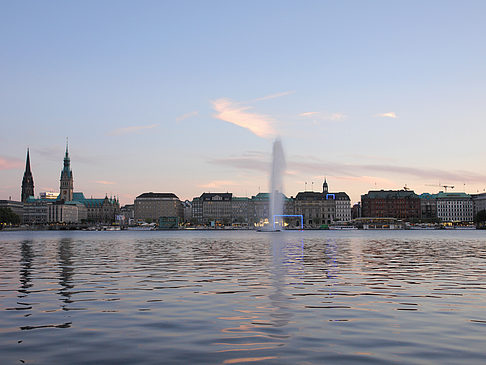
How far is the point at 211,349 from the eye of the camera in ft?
43.1

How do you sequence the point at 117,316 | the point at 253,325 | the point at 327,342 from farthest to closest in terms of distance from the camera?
the point at 117,316, the point at 253,325, the point at 327,342

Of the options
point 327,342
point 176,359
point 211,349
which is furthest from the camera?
point 327,342

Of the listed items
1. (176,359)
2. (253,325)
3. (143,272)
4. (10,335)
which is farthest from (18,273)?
(176,359)

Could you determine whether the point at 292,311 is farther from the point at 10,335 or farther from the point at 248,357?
the point at 10,335

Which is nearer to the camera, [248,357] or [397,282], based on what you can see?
[248,357]

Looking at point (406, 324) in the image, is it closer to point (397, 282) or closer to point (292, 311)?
point (292, 311)

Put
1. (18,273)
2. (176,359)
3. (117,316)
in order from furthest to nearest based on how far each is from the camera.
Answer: (18,273), (117,316), (176,359)

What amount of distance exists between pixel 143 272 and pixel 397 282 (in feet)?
50.4

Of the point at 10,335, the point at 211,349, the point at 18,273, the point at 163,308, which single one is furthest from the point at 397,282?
the point at 18,273

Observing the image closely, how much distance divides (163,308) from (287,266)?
19855mm

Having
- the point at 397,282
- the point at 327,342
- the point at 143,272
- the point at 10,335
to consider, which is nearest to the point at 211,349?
the point at 327,342

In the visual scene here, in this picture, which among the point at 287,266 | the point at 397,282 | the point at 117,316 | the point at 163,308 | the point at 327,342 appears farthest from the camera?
the point at 287,266

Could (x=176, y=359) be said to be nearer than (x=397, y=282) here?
Yes

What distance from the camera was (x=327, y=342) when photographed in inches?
551
